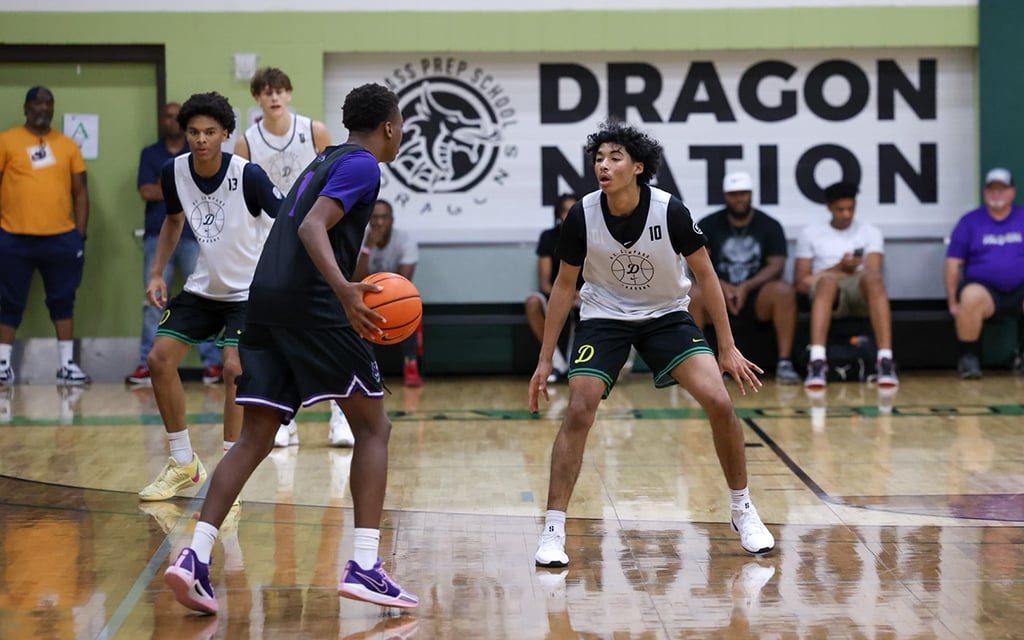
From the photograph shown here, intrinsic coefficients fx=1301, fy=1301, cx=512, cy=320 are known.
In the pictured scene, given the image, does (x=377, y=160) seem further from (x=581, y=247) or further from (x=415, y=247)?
(x=415, y=247)

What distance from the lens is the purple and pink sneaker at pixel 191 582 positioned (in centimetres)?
381

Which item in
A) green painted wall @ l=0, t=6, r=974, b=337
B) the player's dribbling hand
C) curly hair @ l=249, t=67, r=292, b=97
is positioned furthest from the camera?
green painted wall @ l=0, t=6, r=974, b=337

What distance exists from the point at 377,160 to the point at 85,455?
344 cm

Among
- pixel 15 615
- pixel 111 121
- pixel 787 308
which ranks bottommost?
pixel 15 615

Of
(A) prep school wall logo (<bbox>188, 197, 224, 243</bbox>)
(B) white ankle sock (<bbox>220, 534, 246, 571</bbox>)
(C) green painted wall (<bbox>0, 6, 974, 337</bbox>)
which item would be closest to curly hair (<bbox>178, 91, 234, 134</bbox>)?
(A) prep school wall logo (<bbox>188, 197, 224, 243</bbox>)

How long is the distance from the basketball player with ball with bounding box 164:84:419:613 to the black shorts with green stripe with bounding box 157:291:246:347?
1.52 meters

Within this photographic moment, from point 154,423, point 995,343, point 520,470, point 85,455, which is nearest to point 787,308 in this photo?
point 995,343

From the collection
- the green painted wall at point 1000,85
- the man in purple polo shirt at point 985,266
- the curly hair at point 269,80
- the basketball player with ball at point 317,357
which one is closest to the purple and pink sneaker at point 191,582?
the basketball player with ball at point 317,357

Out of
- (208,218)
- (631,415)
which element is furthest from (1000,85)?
(208,218)

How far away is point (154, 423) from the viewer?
25.8 feet

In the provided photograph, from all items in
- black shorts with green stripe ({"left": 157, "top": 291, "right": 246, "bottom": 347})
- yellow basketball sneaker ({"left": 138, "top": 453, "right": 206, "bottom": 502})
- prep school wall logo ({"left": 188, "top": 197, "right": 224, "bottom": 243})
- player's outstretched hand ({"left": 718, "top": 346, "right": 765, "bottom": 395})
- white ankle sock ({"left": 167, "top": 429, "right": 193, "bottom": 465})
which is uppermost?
prep school wall logo ({"left": 188, "top": 197, "right": 224, "bottom": 243})

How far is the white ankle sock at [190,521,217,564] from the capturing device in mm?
3904

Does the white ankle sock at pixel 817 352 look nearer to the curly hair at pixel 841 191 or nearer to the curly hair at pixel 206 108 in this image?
the curly hair at pixel 841 191

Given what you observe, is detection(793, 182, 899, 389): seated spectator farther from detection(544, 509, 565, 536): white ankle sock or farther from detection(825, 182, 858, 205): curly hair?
detection(544, 509, 565, 536): white ankle sock
